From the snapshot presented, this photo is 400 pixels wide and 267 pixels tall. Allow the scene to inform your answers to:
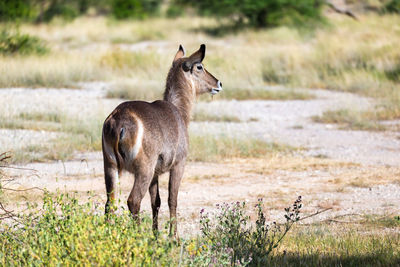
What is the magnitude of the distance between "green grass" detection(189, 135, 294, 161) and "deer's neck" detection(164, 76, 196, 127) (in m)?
3.85

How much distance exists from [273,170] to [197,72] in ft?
11.5

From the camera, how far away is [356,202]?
9445 millimetres

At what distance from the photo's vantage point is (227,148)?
12.6 metres

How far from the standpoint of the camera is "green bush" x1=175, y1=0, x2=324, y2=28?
32.5 metres

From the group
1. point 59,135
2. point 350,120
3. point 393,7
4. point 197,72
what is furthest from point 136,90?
point 393,7

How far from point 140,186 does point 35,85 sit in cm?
1436

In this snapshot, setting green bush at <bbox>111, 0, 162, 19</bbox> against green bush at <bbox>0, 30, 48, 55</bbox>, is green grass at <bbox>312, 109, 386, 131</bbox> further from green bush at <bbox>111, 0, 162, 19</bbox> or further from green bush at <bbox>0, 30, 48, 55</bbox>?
green bush at <bbox>111, 0, 162, 19</bbox>

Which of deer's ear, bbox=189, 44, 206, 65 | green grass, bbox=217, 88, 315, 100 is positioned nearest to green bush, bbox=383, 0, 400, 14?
green grass, bbox=217, 88, 315, 100

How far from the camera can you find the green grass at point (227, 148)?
1219 cm

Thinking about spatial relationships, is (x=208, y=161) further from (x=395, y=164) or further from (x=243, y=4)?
(x=243, y=4)

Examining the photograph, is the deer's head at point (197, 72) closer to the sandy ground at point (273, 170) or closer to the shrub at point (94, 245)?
the sandy ground at point (273, 170)

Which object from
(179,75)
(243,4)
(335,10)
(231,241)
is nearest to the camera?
(231,241)

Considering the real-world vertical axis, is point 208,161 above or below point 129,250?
below

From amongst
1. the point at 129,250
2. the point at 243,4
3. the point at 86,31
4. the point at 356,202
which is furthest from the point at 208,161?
the point at 86,31
